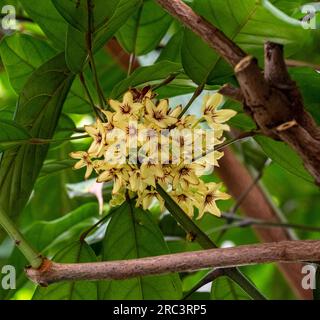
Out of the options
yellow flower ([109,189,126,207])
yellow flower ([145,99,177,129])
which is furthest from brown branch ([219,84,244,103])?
yellow flower ([109,189,126,207])

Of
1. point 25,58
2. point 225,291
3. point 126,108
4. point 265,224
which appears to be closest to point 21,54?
point 25,58

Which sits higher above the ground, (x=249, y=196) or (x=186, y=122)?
(x=249, y=196)

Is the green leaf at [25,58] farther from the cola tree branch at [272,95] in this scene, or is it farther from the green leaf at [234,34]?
the cola tree branch at [272,95]

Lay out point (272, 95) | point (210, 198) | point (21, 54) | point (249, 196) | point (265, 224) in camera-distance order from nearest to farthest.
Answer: point (272, 95)
point (210, 198)
point (21, 54)
point (265, 224)
point (249, 196)

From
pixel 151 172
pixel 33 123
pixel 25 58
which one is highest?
pixel 25 58

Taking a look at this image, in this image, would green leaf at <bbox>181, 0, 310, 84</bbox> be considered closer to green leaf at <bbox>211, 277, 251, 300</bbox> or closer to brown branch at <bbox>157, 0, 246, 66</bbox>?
brown branch at <bbox>157, 0, 246, 66</bbox>

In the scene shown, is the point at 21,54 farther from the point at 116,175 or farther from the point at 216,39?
the point at 216,39
